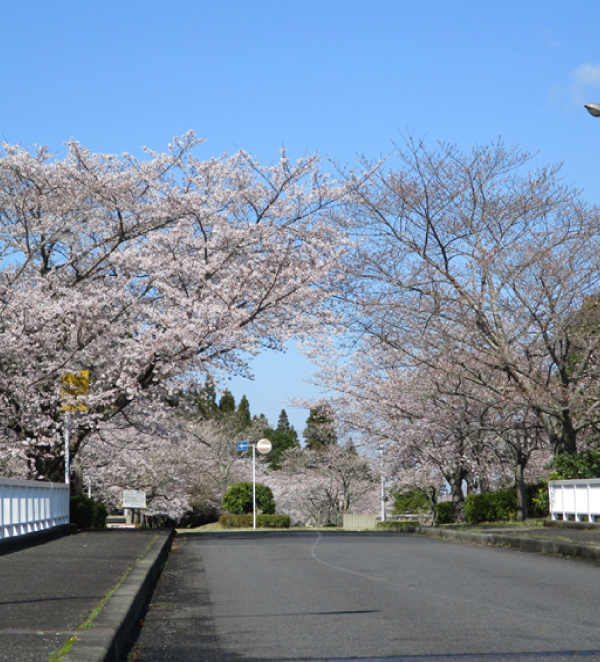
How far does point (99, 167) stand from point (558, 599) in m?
16.4

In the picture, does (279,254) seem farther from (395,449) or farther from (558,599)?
(395,449)

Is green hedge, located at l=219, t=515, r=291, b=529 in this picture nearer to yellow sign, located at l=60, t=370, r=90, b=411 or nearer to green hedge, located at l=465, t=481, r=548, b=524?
green hedge, located at l=465, t=481, r=548, b=524

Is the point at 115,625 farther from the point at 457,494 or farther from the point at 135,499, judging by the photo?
the point at 135,499

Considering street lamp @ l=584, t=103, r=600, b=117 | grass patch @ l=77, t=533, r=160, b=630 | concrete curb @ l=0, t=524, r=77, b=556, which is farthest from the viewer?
street lamp @ l=584, t=103, r=600, b=117

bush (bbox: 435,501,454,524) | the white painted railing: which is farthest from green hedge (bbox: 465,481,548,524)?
the white painted railing

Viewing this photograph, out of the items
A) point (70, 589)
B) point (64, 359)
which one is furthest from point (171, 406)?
point (70, 589)

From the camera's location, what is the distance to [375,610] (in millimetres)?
7422

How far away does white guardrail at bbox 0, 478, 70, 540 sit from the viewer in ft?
42.9

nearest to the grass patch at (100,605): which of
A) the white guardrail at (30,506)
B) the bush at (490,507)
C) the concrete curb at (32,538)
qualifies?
the concrete curb at (32,538)

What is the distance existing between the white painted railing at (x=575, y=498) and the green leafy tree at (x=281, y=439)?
3209 inches

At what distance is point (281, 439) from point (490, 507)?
90.5 meters

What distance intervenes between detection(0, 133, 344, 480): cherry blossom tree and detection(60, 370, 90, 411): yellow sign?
502 millimetres

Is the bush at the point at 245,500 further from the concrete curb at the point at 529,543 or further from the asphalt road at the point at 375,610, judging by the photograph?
the asphalt road at the point at 375,610

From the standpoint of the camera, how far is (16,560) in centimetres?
1092
